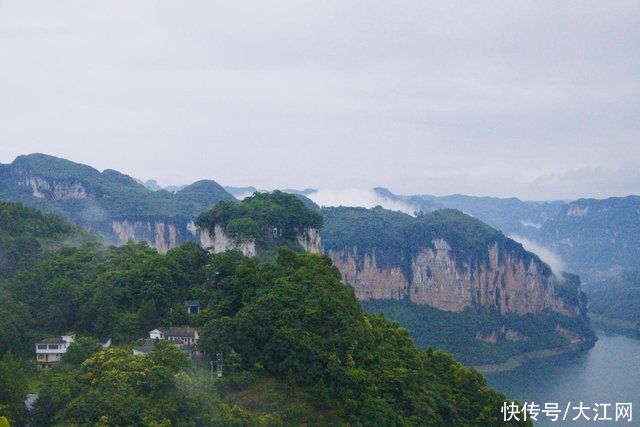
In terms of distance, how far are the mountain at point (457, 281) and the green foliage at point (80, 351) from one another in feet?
206

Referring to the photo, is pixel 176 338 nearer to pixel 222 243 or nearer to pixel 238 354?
pixel 238 354

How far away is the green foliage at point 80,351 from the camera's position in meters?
22.9

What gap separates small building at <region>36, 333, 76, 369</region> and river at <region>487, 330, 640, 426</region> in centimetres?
3587

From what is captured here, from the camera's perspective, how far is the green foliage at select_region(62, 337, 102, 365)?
22.9m

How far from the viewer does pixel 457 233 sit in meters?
93.4

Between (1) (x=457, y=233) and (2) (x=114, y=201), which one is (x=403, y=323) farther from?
(2) (x=114, y=201)

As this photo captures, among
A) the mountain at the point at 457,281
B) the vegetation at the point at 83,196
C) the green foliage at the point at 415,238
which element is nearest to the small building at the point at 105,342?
the mountain at the point at 457,281

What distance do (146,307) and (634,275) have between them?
480ft

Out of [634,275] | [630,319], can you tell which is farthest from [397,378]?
[634,275]

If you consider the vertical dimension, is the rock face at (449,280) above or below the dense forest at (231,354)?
below

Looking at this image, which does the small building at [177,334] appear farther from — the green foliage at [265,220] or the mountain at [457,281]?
the mountain at [457,281]

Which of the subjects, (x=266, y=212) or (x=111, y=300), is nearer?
(x=111, y=300)

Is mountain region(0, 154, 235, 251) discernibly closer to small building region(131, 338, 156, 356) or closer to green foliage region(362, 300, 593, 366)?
green foliage region(362, 300, 593, 366)

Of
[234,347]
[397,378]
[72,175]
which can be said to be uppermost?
[72,175]
